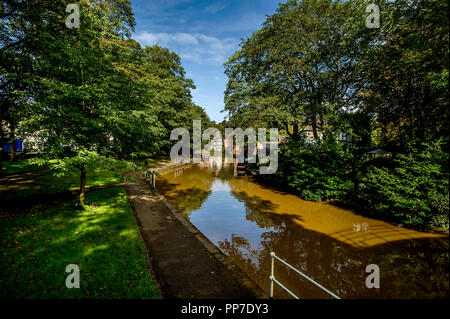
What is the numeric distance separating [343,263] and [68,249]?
826cm

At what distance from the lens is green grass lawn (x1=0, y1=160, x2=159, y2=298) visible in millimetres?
3916

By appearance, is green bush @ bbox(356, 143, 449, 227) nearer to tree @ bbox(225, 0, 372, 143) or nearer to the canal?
the canal

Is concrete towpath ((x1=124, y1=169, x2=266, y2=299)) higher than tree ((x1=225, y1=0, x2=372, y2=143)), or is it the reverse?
tree ((x1=225, y1=0, x2=372, y2=143))

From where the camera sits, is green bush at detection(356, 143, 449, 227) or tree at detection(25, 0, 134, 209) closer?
tree at detection(25, 0, 134, 209)

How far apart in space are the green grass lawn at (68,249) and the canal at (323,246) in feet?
10.1

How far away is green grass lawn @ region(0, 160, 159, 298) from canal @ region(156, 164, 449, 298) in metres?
3.07

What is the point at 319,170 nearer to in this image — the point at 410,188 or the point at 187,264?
the point at 410,188

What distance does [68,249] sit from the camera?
526cm

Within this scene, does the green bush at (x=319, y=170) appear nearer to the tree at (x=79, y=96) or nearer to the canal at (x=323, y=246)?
the canal at (x=323, y=246)

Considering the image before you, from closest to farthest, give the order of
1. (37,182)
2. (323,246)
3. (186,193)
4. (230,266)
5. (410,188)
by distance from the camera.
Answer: (230,266), (323,246), (410,188), (37,182), (186,193)

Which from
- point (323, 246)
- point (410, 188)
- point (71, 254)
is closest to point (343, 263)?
point (323, 246)

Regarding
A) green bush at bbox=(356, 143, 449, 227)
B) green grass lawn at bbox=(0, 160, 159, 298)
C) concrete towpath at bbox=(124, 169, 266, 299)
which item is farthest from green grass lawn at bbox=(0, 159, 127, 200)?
green bush at bbox=(356, 143, 449, 227)

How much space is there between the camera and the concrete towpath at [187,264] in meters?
4.09

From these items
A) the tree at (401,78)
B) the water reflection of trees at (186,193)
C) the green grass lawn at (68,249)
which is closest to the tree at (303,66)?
the tree at (401,78)
